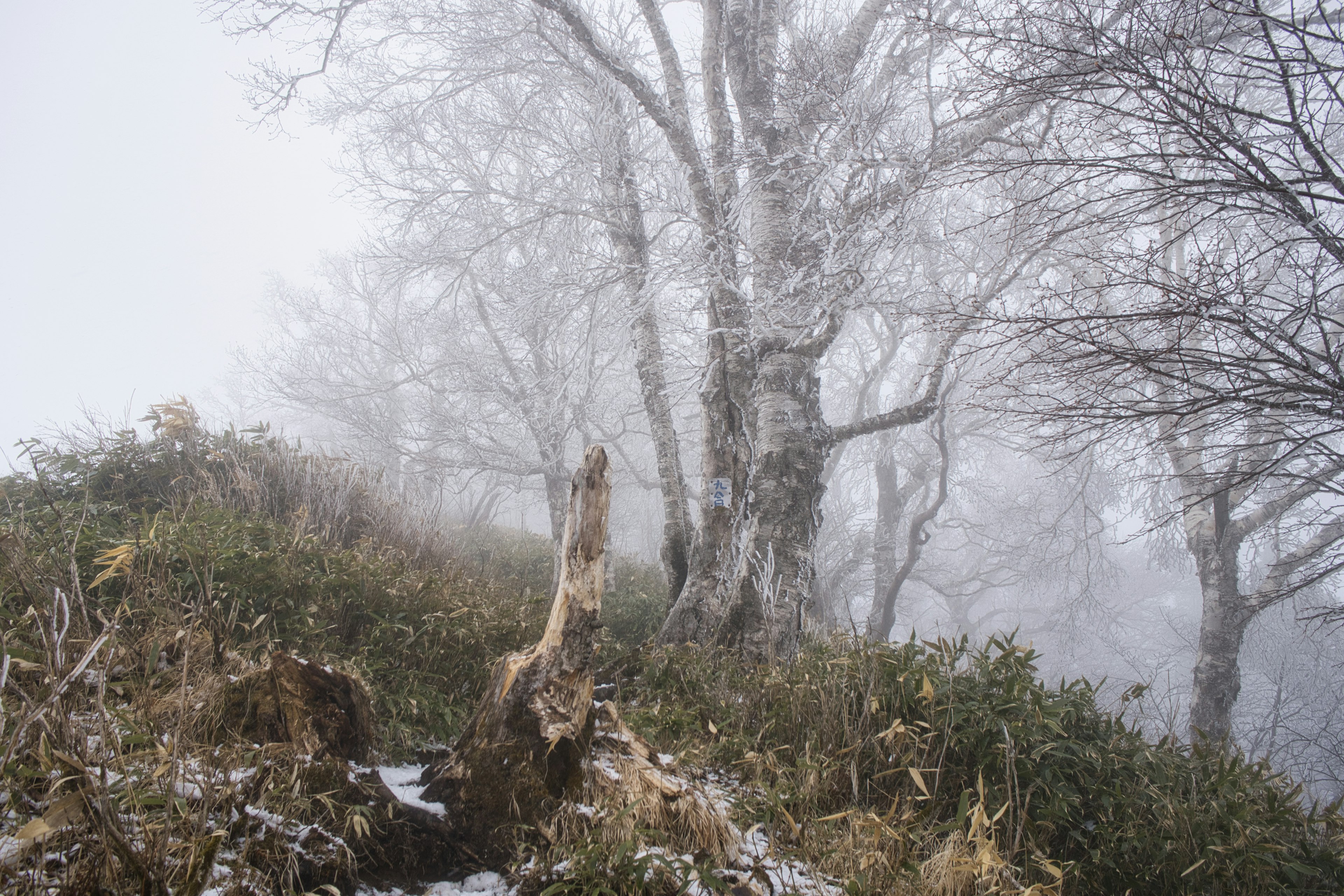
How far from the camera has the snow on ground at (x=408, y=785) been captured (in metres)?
2.25

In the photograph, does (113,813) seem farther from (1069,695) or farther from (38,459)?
(38,459)

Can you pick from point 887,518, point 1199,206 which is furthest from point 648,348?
point 887,518

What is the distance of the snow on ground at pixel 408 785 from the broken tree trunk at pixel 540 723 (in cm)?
4

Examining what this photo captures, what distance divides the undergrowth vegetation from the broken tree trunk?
0.27 metres

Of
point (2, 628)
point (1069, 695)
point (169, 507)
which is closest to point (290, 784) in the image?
point (2, 628)

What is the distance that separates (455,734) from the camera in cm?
316

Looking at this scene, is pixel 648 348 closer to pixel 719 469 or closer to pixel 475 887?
pixel 719 469

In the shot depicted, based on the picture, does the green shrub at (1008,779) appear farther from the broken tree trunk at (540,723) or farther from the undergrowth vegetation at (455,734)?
the broken tree trunk at (540,723)

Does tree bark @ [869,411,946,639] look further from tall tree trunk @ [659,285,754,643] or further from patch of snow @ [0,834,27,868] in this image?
patch of snow @ [0,834,27,868]

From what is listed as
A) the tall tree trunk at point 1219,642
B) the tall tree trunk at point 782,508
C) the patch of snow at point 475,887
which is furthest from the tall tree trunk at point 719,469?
the tall tree trunk at point 1219,642

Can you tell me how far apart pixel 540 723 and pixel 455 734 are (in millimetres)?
1056

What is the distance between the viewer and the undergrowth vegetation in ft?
5.07

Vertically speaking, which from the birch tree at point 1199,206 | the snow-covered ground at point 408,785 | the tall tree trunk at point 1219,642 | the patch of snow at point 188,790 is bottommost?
the snow-covered ground at point 408,785

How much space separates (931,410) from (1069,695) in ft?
11.3
